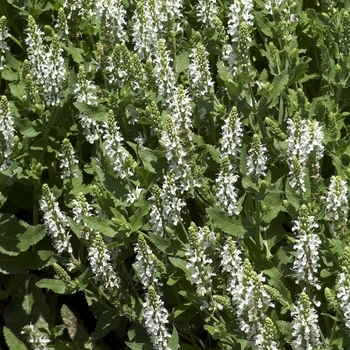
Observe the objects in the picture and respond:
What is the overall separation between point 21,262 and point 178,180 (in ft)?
3.54

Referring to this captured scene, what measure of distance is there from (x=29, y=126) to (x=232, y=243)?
1.24 m

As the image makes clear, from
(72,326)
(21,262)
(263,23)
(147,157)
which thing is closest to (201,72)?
(147,157)

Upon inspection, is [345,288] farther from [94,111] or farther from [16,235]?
[16,235]

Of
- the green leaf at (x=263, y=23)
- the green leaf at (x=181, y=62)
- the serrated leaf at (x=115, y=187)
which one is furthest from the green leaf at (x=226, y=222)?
the green leaf at (x=263, y=23)

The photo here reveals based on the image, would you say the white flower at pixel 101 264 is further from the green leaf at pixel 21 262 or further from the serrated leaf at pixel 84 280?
the green leaf at pixel 21 262

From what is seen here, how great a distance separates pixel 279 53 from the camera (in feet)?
11.9

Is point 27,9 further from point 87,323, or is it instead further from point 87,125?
point 87,323

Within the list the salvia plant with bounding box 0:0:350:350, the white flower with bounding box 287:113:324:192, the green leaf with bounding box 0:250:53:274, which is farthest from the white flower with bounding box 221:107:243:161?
the green leaf with bounding box 0:250:53:274

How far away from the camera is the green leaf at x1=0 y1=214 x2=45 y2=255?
3715mm

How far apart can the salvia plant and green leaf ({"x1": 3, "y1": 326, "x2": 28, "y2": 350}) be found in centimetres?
1

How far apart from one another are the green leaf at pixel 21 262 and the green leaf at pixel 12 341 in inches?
12.6

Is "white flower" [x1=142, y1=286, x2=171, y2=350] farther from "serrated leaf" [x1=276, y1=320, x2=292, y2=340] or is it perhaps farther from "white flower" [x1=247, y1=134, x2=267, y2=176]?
"white flower" [x1=247, y1=134, x2=267, y2=176]

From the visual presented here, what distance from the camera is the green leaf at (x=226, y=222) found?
3.03 m

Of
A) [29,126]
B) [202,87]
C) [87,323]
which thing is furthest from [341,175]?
[87,323]
